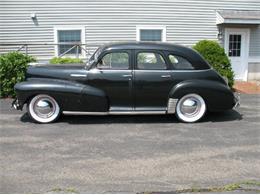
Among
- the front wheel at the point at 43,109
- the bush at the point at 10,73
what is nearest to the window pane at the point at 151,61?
the front wheel at the point at 43,109

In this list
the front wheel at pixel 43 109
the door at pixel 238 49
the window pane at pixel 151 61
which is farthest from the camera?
the door at pixel 238 49

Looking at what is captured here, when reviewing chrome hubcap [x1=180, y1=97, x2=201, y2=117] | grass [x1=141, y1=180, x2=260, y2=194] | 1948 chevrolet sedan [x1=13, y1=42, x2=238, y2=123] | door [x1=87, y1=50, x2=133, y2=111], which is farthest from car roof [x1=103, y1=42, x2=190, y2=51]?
grass [x1=141, y1=180, x2=260, y2=194]

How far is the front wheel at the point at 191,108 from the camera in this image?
7.04 meters

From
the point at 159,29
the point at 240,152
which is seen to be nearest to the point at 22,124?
the point at 240,152

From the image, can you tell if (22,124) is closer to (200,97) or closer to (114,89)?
(114,89)

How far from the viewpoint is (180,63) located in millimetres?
7125

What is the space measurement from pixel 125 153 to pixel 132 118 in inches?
90.8

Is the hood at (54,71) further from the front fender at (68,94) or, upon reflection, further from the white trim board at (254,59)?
the white trim board at (254,59)

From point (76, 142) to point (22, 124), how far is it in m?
1.80

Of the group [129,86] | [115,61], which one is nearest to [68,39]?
[115,61]

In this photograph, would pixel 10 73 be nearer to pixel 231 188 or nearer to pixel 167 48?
pixel 167 48

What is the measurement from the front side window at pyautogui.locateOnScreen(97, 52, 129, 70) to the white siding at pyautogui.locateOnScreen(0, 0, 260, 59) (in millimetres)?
6492

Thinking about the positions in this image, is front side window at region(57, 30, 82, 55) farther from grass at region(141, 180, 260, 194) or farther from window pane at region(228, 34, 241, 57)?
grass at region(141, 180, 260, 194)

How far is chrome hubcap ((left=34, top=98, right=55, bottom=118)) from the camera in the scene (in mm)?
6887
